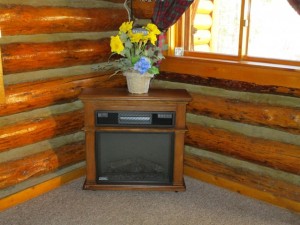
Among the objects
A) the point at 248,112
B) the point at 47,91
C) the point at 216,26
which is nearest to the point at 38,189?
the point at 47,91

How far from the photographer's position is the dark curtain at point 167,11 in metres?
3.04

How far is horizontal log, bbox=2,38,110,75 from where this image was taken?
268cm

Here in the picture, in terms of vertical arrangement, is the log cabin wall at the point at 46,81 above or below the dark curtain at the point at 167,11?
below

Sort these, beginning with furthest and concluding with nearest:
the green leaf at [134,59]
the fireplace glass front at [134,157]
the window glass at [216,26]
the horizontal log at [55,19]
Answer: the window glass at [216,26] < the fireplace glass front at [134,157] < the green leaf at [134,59] < the horizontal log at [55,19]

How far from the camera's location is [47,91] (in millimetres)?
2969

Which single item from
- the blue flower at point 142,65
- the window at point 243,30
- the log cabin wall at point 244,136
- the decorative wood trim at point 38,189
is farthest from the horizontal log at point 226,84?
the decorative wood trim at point 38,189

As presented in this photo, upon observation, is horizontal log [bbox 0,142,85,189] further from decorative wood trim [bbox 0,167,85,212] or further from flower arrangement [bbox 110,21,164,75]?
flower arrangement [bbox 110,21,164,75]

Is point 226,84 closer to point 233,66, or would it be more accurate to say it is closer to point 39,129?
point 233,66

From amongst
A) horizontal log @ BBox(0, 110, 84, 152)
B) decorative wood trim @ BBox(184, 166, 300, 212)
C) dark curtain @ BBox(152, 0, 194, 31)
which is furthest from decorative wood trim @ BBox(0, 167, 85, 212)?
dark curtain @ BBox(152, 0, 194, 31)

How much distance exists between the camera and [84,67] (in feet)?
10.7

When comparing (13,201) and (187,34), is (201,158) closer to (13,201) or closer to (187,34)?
(187,34)

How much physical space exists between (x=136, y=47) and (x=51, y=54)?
28.5 inches

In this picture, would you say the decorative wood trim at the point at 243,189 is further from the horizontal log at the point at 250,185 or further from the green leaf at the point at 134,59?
the green leaf at the point at 134,59

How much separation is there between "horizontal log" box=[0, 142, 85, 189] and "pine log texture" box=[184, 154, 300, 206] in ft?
3.71
